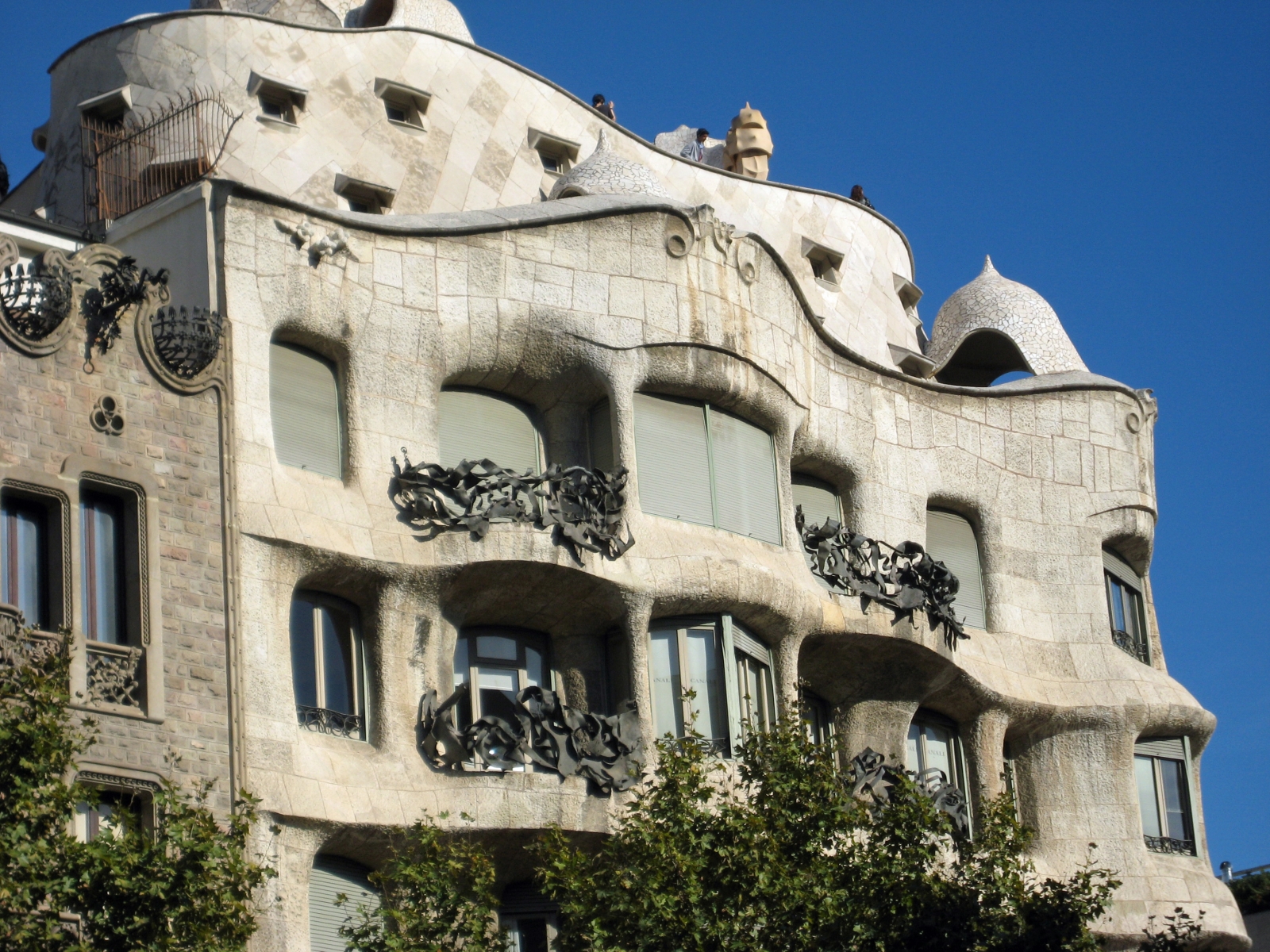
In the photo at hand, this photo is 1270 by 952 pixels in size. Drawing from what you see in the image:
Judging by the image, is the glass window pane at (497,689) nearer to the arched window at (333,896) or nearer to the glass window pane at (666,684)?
the glass window pane at (666,684)

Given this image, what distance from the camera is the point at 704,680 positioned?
98.3ft

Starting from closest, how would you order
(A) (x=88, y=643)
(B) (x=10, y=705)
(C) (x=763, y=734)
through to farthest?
(B) (x=10, y=705) → (A) (x=88, y=643) → (C) (x=763, y=734)

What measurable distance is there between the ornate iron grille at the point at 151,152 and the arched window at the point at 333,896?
9473mm

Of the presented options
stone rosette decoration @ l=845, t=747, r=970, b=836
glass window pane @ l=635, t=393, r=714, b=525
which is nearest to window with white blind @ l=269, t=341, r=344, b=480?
glass window pane @ l=635, t=393, r=714, b=525

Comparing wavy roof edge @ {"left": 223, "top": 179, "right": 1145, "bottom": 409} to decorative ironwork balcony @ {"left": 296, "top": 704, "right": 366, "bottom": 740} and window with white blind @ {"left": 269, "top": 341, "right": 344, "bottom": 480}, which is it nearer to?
window with white blind @ {"left": 269, "top": 341, "right": 344, "bottom": 480}

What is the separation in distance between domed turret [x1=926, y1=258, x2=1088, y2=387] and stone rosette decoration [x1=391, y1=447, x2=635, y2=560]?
1104cm

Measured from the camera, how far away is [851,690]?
33125mm

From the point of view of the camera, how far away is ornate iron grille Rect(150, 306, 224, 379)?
2659 centimetres

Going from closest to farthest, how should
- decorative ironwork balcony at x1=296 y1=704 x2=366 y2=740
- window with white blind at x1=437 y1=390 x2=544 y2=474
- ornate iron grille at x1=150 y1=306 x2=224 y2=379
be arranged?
1. ornate iron grille at x1=150 y1=306 x2=224 y2=379
2. decorative ironwork balcony at x1=296 y1=704 x2=366 y2=740
3. window with white blind at x1=437 y1=390 x2=544 y2=474

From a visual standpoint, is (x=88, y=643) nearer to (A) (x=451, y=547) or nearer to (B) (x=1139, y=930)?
(A) (x=451, y=547)

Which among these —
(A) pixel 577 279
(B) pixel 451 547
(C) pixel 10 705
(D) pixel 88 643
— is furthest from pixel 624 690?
(C) pixel 10 705

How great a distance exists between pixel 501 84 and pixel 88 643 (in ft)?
44.7

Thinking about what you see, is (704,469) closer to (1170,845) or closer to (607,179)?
(607,179)

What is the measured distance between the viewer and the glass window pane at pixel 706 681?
1172 inches
